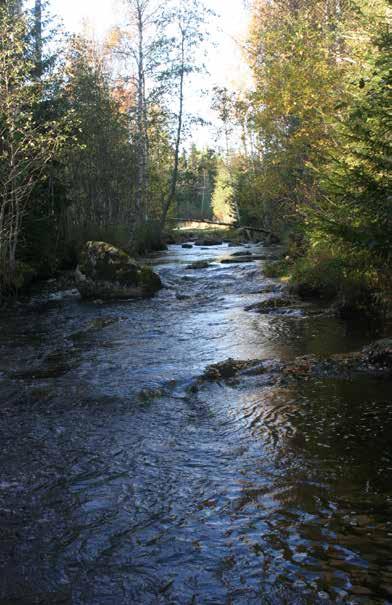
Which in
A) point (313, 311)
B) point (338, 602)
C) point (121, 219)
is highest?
point (121, 219)

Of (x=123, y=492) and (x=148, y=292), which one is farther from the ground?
(x=148, y=292)

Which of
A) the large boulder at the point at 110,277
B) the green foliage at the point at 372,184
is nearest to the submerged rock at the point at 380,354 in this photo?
the green foliage at the point at 372,184

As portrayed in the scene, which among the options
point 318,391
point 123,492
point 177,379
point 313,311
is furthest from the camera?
point 313,311

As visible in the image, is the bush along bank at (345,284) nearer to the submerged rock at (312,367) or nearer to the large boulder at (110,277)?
the submerged rock at (312,367)

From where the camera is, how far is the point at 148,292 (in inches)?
554

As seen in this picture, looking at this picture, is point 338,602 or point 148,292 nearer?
point 338,602

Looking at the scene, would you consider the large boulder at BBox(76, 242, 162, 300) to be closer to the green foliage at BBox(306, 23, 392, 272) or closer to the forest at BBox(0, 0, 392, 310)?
the forest at BBox(0, 0, 392, 310)

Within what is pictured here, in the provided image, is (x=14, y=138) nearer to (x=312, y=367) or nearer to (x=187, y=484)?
(x=312, y=367)

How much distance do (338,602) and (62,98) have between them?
1778cm

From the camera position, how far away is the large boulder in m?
13.8

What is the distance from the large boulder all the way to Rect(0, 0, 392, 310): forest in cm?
174

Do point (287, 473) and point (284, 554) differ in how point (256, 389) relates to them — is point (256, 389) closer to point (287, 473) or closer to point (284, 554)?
point (287, 473)

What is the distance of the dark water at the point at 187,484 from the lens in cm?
288

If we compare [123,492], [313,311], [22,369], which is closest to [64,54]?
[313,311]
